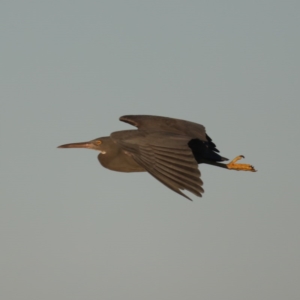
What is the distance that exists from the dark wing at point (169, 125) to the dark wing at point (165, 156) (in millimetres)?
618

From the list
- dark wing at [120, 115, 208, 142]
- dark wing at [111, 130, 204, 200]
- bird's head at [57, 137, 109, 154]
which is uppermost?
dark wing at [120, 115, 208, 142]

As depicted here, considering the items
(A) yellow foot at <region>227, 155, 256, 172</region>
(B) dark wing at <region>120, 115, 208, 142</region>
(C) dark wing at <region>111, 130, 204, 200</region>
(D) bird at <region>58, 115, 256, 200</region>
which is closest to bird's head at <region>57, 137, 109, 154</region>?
(D) bird at <region>58, 115, 256, 200</region>

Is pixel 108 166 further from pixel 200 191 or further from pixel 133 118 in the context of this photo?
pixel 200 191

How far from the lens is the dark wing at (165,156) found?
48.8ft

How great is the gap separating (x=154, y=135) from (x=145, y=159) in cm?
83

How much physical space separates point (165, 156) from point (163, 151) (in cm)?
17

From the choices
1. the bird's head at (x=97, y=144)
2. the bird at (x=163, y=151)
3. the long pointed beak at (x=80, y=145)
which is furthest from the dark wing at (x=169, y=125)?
the long pointed beak at (x=80, y=145)

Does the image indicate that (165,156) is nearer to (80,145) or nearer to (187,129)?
(187,129)

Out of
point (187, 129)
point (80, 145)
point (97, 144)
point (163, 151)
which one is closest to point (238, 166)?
point (187, 129)

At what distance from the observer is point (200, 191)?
14.7m

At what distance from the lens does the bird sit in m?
15.0

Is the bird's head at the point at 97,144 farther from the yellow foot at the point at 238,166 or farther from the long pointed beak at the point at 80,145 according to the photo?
the yellow foot at the point at 238,166

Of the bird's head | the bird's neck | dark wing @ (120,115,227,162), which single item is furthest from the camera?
the bird's head

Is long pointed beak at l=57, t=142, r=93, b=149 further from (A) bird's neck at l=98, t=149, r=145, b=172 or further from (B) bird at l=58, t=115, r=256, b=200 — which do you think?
(A) bird's neck at l=98, t=149, r=145, b=172
